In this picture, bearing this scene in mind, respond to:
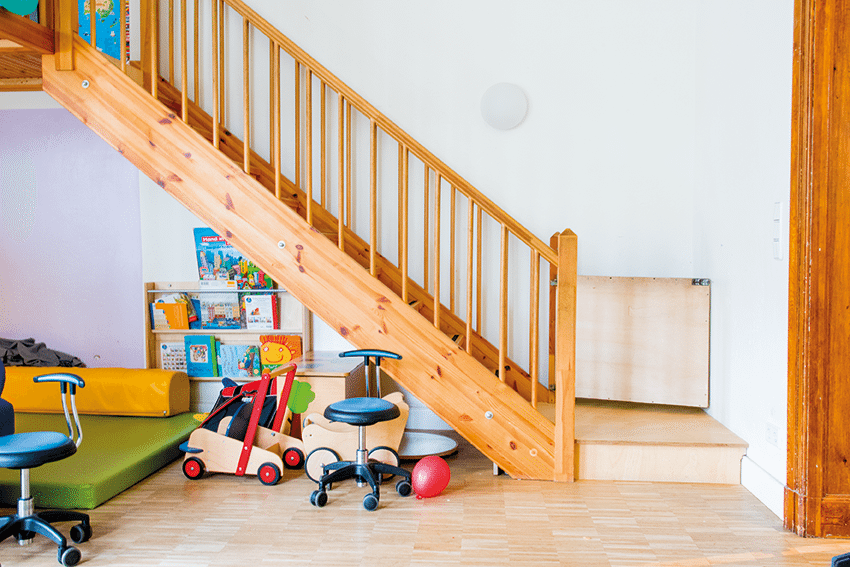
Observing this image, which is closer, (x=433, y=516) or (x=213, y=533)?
(x=213, y=533)

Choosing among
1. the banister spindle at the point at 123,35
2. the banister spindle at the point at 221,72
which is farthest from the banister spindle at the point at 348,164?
the banister spindle at the point at 123,35

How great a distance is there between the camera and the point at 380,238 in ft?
14.4

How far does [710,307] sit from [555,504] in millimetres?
1619

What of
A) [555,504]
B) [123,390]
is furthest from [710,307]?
[123,390]

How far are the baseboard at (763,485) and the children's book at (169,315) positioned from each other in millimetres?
3550

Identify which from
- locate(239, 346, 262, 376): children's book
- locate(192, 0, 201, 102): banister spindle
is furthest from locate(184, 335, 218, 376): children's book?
locate(192, 0, 201, 102): banister spindle

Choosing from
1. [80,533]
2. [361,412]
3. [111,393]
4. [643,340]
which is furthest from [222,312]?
[643,340]

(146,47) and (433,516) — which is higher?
(146,47)

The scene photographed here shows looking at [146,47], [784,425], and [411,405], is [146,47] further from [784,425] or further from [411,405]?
[784,425]

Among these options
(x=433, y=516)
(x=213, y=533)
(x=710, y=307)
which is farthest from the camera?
(x=710, y=307)

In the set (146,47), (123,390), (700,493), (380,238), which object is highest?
(146,47)

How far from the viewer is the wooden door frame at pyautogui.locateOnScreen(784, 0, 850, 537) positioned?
2602 mm

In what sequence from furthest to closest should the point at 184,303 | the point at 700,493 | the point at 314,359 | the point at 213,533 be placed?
the point at 184,303, the point at 314,359, the point at 700,493, the point at 213,533

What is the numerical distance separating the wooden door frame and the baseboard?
172 millimetres
